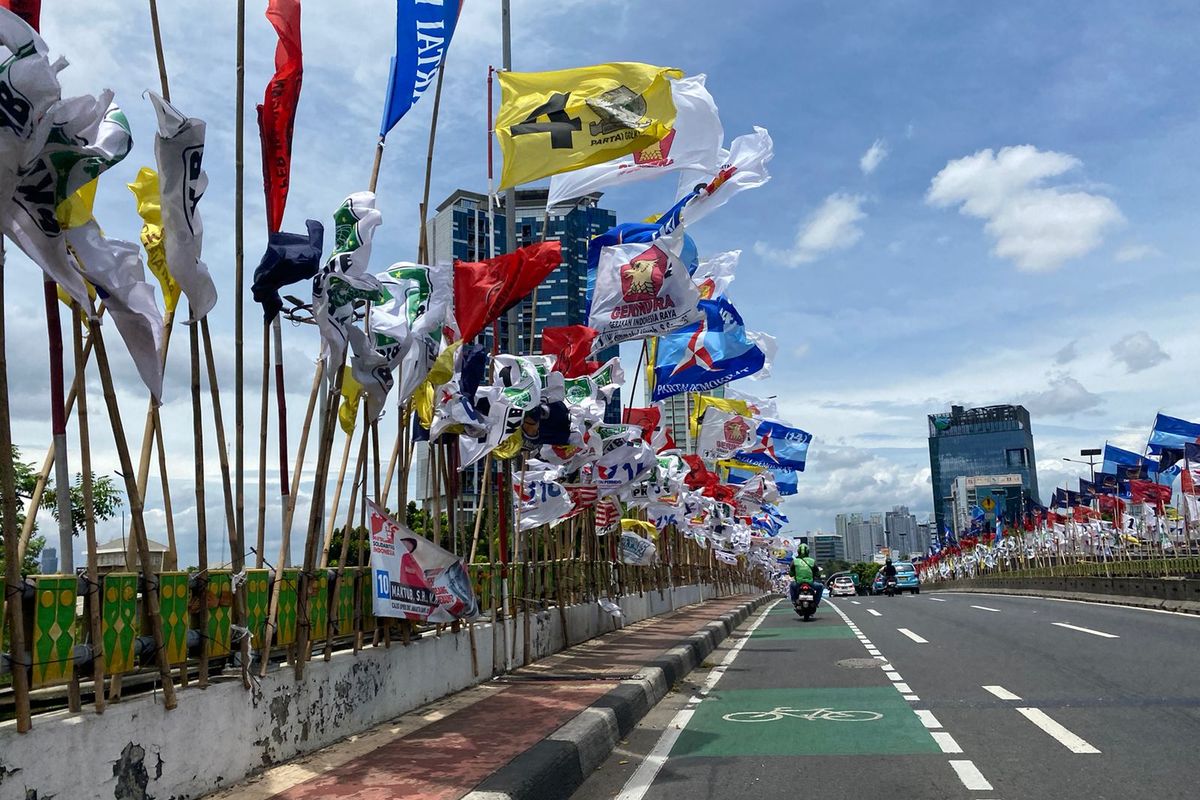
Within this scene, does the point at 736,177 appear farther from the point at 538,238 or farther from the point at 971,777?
the point at 538,238

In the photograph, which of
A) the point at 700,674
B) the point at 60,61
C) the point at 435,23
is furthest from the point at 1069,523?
the point at 60,61

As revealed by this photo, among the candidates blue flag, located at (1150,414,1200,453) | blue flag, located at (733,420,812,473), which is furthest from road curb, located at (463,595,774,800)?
blue flag, located at (1150,414,1200,453)

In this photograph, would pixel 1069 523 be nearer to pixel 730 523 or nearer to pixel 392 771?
pixel 730 523

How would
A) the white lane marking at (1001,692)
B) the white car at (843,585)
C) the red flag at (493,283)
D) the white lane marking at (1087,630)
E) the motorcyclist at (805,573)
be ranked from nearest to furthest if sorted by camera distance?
the red flag at (493,283), the white lane marking at (1001,692), the white lane marking at (1087,630), the motorcyclist at (805,573), the white car at (843,585)

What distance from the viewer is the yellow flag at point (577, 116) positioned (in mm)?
10859

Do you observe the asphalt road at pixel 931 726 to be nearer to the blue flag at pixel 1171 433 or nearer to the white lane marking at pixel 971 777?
the white lane marking at pixel 971 777

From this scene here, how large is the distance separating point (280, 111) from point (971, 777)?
6411 mm

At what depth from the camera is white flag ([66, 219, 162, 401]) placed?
4.78 m

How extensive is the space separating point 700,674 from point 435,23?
866 cm

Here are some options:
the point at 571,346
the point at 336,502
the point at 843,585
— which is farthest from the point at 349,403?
the point at 843,585

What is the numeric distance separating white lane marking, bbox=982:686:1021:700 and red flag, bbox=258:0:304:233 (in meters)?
8.07

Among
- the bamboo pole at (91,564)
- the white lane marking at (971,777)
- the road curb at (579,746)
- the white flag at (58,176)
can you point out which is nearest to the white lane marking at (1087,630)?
the road curb at (579,746)

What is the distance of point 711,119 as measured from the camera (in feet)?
43.3

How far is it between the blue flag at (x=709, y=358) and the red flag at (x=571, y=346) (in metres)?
5.43
